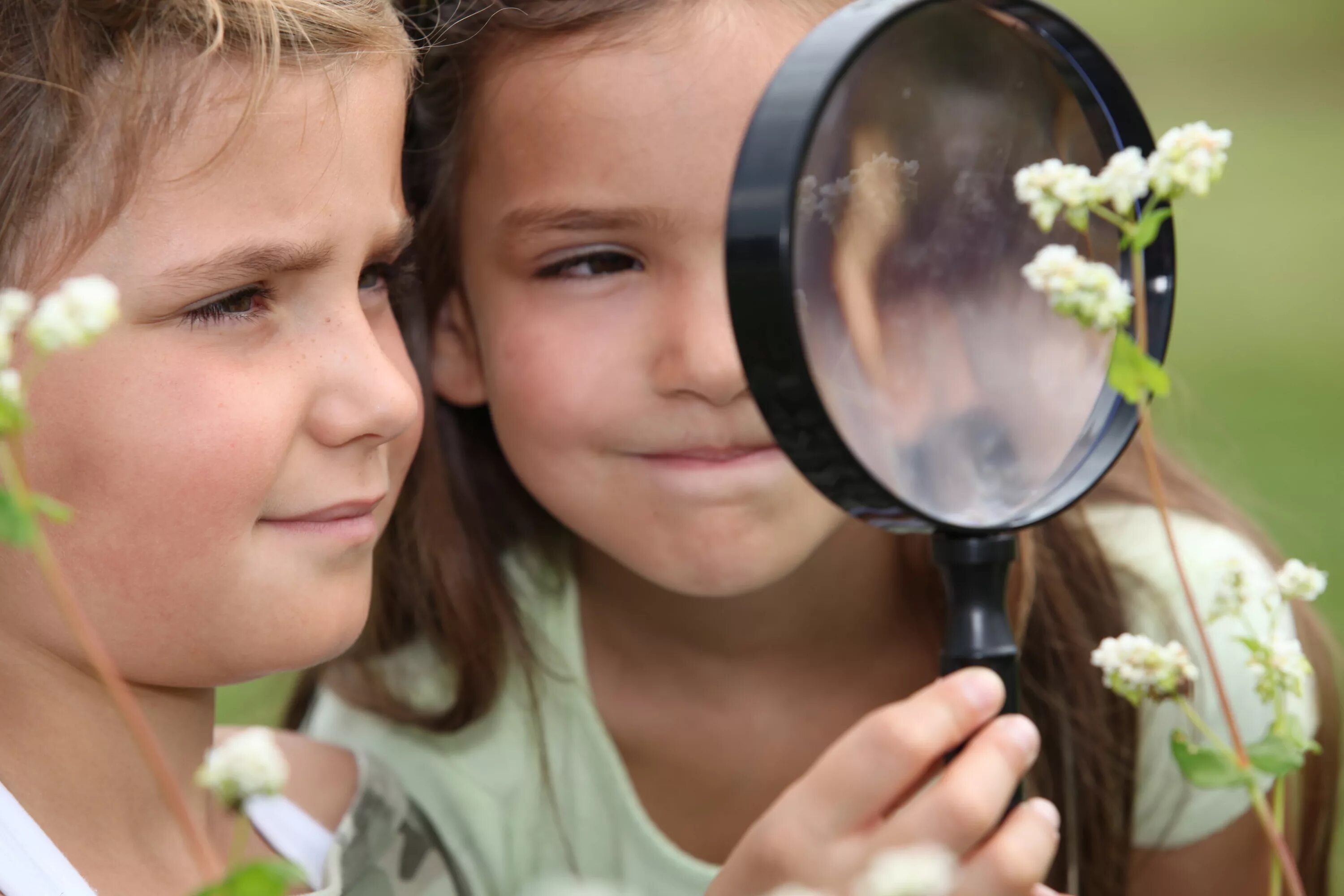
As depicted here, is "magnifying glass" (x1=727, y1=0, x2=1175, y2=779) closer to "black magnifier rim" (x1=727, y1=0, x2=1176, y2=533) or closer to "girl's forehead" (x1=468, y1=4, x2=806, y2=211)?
"black magnifier rim" (x1=727, y1=0, x2=1176, y2=533)

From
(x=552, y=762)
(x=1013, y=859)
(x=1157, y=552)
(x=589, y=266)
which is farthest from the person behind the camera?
(x=552, y=762)

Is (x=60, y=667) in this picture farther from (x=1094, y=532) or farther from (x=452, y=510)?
(x=1094, y=532)

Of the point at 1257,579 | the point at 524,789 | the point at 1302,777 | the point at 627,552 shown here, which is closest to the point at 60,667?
the point at 627,552

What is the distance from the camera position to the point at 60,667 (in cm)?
120

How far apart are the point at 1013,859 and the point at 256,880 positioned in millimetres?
426

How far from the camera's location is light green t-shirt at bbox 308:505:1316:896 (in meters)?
1.74

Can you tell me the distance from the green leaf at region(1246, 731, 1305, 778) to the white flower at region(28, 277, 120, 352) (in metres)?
0.58

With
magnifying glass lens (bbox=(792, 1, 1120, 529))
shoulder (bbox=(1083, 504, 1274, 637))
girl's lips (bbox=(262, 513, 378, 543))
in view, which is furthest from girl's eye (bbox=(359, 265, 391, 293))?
shoulder (bbox=(1083, 504, 1274, 637))

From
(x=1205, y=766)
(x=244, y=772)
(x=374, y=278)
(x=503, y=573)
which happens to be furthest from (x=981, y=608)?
(x=503, y=573)

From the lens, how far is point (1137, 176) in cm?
74

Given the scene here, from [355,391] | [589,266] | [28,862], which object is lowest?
[28,862]

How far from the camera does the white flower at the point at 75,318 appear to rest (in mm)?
584

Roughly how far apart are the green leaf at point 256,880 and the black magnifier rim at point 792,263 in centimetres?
39

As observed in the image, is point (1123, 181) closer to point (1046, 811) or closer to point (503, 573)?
point (1046, 811)
